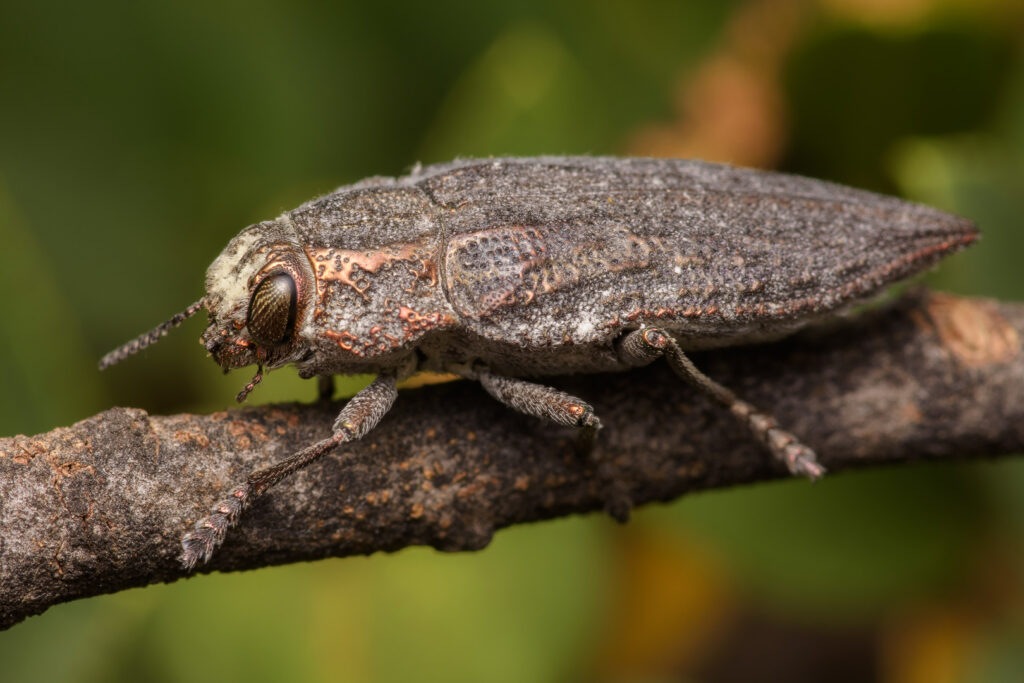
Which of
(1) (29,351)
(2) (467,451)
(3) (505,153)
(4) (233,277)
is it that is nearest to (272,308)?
(4) (233,277)

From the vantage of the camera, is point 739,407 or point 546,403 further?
point 739,407

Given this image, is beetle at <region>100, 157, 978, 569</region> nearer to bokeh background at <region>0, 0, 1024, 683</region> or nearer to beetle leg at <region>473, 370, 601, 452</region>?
beetle leg at <region>473, 370, 601, 452</region>

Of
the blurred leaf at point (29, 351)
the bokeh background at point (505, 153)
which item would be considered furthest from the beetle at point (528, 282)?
the bokeh background at point (505, 153)

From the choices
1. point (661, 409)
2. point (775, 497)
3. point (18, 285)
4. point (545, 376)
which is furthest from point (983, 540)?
point (18, 285)

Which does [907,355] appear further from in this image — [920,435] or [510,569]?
[510,569]

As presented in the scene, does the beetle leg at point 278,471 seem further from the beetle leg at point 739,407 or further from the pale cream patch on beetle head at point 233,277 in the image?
the beetle leg at point 739,407

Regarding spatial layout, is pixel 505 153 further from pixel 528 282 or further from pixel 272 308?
pixel 272 308
